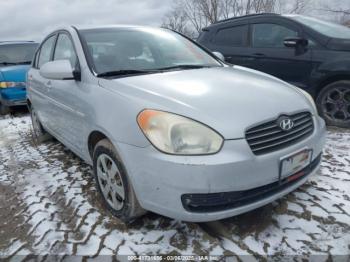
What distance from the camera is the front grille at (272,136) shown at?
6.93ft

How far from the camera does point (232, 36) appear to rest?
5590mm

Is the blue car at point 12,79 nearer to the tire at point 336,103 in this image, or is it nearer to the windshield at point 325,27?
the windshield at point 325,27

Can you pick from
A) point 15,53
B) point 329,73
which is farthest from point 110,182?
point 15,53

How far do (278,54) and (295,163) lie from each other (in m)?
3.01

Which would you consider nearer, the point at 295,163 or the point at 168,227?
the point at 295,163

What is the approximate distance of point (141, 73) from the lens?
9.28 ft

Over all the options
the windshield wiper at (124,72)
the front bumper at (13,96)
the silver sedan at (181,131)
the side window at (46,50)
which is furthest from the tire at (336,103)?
the front bumper at (13,96)

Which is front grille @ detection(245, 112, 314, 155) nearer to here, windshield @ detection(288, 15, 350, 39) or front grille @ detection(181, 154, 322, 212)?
front grille @ detection(181, 154, 322, 212)

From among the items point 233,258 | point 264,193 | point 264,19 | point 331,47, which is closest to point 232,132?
point 264,193

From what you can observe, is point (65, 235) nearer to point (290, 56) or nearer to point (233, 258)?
point (233, 258)

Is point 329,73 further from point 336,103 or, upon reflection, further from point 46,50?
point 46,50

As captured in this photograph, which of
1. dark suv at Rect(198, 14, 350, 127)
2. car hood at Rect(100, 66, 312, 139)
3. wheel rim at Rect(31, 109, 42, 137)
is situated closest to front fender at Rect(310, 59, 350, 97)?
dark suv at Rect(198, 14, 350, 127)

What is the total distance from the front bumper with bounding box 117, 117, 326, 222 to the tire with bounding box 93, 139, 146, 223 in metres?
0.13

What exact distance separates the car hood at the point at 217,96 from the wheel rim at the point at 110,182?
550 millimetres
